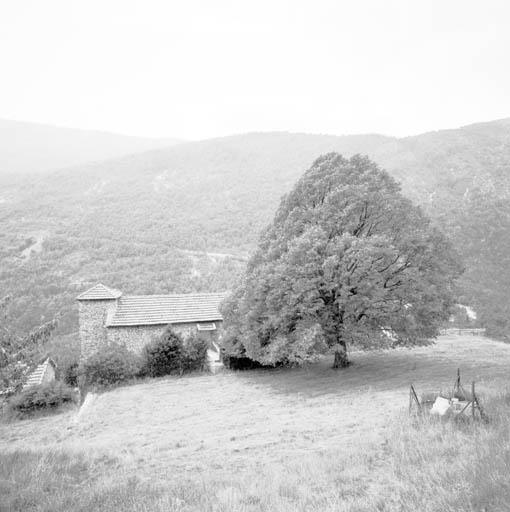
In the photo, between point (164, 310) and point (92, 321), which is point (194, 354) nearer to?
point (164, 310)

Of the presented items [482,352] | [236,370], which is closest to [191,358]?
[236,370]

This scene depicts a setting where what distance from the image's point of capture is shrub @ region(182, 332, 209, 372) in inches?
918

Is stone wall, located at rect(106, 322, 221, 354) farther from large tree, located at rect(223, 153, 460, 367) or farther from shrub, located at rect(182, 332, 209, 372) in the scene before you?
large tree, located at rect(223, 153, 460, 367)

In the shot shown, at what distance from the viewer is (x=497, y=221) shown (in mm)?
43500

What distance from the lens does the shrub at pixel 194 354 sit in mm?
23312

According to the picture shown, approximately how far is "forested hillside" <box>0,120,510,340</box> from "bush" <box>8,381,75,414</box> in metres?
4.98

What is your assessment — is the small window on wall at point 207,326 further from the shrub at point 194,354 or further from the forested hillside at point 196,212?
the forested hillside at point 196,212

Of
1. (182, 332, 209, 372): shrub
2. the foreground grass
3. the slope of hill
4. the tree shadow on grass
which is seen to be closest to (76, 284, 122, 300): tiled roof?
(182, 332, 209, 372): shrub

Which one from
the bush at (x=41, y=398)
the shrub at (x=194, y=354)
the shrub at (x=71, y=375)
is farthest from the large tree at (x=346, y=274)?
the shrub at (x=71, y=375)

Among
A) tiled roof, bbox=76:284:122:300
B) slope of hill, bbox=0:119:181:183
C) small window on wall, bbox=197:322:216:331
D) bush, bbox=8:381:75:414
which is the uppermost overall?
slope of hill, bbox=0:119:181:183

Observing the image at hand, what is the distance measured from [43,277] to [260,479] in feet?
132

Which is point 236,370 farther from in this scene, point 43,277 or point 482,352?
point 43,277

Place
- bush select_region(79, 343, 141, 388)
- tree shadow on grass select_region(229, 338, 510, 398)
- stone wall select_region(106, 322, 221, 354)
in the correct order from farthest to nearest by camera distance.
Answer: stone wall select_region(106, 322, 221, 354)
bush select_region(79, 343, 141, 388)
tree shadow on grass select_region(229, 338, 510, 398)

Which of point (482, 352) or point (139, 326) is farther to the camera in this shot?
point (139, 326)
